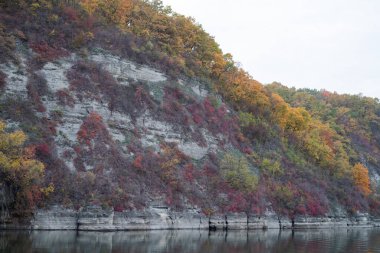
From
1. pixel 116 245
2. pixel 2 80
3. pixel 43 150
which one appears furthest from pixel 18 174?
pixel 2 80

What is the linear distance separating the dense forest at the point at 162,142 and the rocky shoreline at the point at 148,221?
0.82m

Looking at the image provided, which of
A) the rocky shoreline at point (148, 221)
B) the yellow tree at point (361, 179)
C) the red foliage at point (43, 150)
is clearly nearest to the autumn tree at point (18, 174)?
the rocky shoreline at point (148, 221)

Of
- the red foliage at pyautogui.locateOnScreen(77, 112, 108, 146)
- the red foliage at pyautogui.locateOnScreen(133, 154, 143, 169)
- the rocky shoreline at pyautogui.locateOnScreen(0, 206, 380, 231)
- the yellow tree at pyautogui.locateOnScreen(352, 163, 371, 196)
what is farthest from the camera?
the yellow tree at pyautogui.locateOnScreen(352, 163, 371, 196)

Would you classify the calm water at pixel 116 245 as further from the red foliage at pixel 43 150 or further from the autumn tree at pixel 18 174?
the red foliage at pixel 43 150

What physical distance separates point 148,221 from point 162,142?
11.7 metres

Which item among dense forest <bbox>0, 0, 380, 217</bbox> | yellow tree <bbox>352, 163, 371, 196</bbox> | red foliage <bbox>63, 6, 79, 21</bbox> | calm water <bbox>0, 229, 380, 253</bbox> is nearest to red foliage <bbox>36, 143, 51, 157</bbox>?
dense forest <bbox>0, 0, 380, 217</bbox>

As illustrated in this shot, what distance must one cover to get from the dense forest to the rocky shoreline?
0.82 meters

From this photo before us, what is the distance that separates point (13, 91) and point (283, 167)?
40.0 metres

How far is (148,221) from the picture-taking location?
1633 inches

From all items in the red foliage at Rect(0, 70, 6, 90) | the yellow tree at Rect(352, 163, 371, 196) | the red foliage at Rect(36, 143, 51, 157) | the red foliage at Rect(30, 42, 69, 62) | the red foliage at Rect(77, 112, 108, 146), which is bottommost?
the yellow tree at Rect(352, 163, 371, 196)

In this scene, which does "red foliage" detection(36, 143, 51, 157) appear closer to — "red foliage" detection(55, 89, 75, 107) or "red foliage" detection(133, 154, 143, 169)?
"red foliage" detection(55, 89, 75, 107)

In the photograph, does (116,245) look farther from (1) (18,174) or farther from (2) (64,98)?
(2) (64,98)

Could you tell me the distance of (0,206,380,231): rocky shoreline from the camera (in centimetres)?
3512

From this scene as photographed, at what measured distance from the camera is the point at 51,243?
26.8 meters
